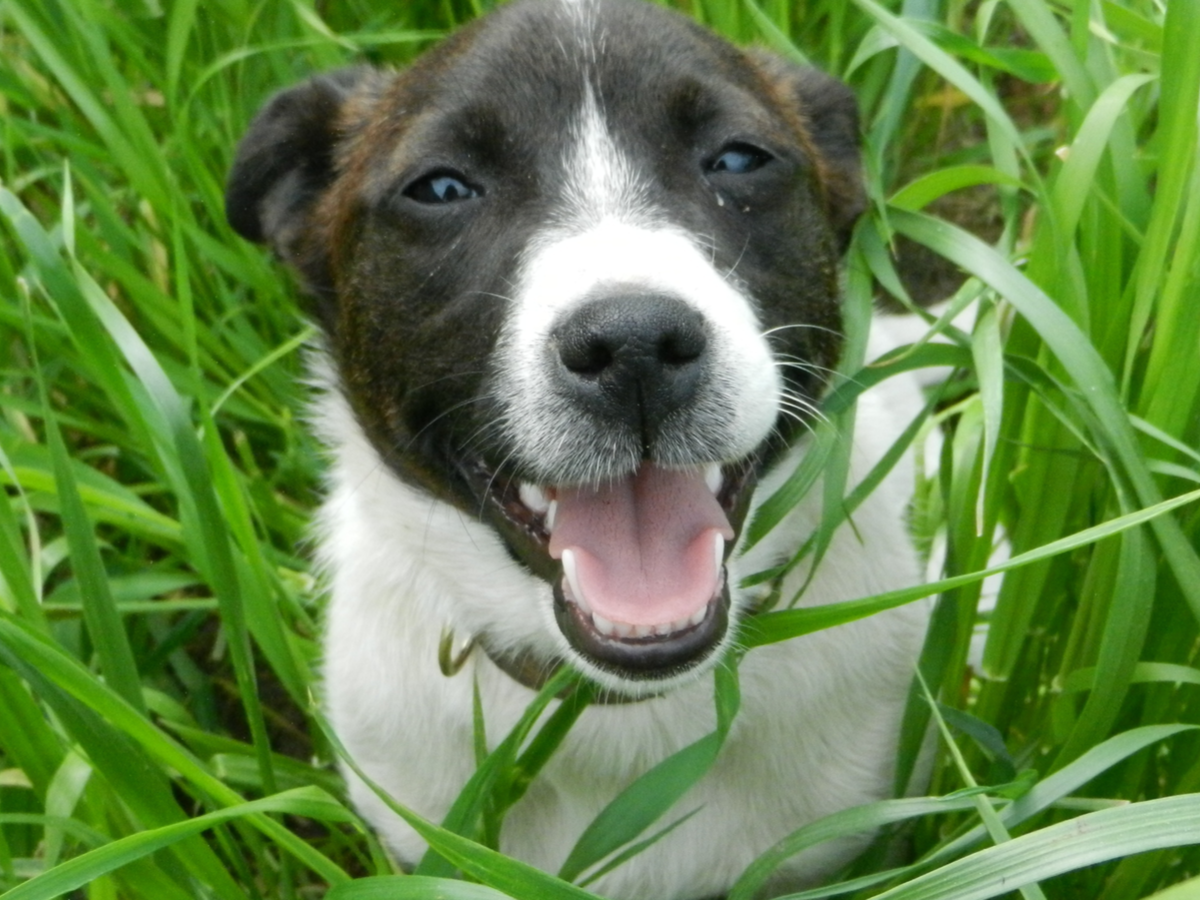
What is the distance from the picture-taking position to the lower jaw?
2.13m

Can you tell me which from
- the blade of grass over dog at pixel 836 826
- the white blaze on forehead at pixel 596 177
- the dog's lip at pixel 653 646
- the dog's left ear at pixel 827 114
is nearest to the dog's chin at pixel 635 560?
the dog's lip at pixel 653 646

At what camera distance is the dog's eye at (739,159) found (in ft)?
8.18

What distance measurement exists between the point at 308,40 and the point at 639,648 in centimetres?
184

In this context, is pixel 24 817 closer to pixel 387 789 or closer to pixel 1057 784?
pixel 387 789

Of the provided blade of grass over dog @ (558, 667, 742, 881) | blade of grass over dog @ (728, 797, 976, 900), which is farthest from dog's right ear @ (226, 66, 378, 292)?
blade of grass over dog @ (728, 797, 976, 900)

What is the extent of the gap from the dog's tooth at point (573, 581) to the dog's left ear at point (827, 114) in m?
1.05

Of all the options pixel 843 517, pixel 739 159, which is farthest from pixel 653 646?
pixel 739 159

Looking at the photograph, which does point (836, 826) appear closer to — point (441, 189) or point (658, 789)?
point (658, 789)

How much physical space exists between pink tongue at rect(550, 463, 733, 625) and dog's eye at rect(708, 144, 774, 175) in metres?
0.52

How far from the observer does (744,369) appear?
7.25ft

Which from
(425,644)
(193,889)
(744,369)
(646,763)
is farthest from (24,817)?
(744,369)

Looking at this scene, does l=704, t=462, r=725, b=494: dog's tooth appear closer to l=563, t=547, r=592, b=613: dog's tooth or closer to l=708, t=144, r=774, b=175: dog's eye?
l=563, t=547, r=592, b=613: dog's tooth

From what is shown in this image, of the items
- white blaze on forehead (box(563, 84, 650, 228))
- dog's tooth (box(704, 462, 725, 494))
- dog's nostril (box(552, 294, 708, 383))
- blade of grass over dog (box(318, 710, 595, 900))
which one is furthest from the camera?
dog's tooth (box(704, 462, 725, 494))

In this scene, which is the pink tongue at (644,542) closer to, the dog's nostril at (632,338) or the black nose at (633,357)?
the black nose at (633,357)
